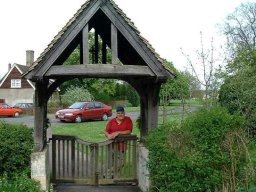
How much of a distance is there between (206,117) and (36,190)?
11.6 ft

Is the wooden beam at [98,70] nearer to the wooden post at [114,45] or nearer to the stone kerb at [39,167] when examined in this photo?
the wooden post at [114,45]

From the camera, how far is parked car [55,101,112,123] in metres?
32.7

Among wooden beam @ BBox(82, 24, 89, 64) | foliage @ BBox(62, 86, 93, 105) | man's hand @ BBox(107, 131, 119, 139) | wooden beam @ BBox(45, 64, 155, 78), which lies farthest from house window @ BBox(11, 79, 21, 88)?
wooden beam @ BBox(82, 24, 89, 64)

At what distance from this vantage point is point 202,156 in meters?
7.00

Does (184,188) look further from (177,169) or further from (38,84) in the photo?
(38,84)

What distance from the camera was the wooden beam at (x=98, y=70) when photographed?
8195 mm

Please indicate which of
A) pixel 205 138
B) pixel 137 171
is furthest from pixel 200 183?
pixel 137 171

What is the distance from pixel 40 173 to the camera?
8.29 meters

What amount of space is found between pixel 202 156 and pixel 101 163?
3225 mm

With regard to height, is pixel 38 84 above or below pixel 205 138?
above

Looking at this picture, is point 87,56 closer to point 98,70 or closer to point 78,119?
point 98,70

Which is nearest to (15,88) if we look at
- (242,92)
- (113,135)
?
(242,92)

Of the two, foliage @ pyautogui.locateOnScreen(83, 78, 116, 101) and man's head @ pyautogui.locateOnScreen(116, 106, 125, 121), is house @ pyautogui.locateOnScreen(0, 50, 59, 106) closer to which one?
foliage @ pyautogui.locateOnScreen(83, 78, 116, 101)

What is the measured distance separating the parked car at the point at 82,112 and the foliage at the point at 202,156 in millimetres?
25655
